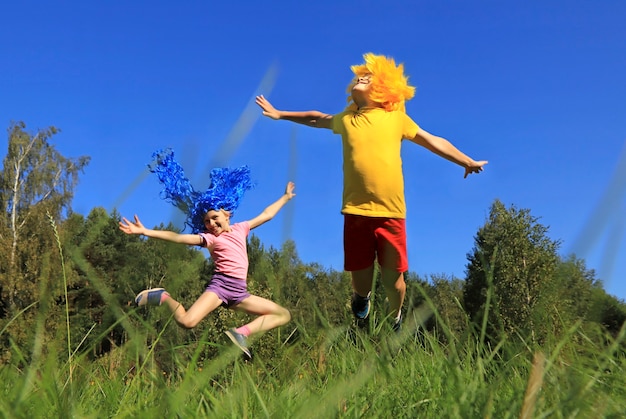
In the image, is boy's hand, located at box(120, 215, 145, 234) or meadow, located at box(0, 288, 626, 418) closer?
meadow, located at box(0, 288, 626, 418)

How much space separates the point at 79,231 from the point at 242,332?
2987 mm

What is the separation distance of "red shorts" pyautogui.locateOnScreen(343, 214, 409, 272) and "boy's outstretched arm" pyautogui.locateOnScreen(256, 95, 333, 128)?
2.91 ft

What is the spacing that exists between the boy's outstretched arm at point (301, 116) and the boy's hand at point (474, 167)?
1.17 meters

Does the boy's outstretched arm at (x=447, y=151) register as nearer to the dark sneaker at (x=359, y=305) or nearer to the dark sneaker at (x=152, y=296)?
the dark sneaker at (x=359, y=305)

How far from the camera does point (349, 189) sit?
404 cm

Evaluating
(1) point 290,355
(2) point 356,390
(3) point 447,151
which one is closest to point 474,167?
(3) point 447,151

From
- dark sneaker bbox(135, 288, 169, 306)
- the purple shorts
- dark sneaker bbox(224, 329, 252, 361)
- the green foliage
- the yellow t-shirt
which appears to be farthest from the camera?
the purple shorts

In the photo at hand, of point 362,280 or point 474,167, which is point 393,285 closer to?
point 362,280

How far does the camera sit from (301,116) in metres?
4.64

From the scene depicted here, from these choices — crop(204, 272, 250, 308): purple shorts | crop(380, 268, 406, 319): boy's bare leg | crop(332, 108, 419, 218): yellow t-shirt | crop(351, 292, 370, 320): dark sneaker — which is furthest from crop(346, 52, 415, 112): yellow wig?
crop(204, 272, 250, 308): purple shorts

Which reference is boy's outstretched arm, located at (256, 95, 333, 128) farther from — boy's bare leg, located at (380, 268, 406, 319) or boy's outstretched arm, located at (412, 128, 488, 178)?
boy's bare leg, located at (380, 268, 406, 319)

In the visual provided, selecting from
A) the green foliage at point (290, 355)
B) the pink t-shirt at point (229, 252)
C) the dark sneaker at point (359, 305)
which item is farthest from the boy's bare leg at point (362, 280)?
the green foliage at point (290, 355)

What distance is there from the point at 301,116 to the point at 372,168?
0.98 metres

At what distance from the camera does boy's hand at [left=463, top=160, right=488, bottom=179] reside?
14.4 ft
